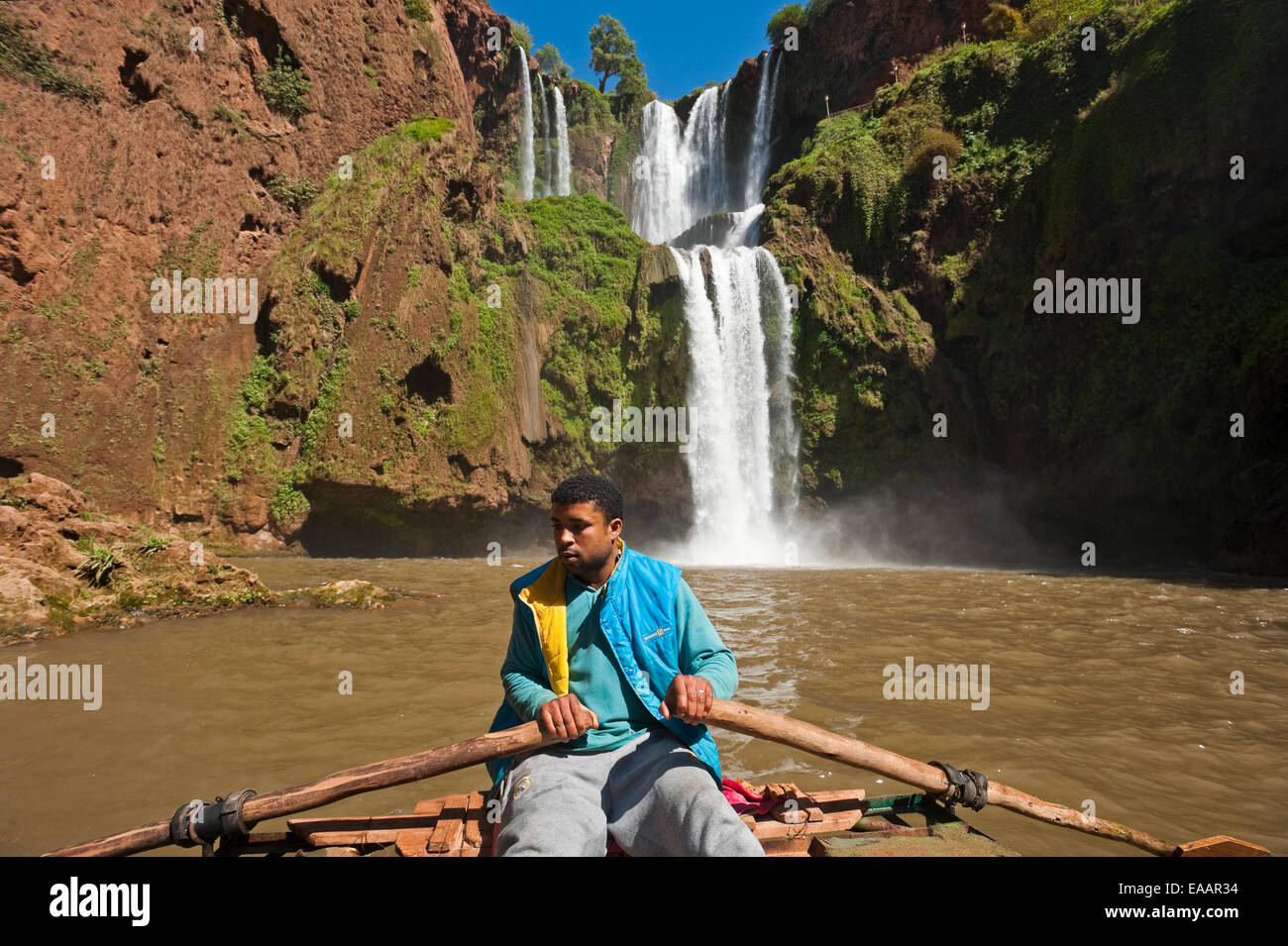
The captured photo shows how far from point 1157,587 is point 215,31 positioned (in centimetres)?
2525

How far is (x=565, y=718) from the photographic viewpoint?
2.37m

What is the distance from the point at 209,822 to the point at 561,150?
37602mm

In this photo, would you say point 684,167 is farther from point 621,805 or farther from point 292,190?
point 621,805

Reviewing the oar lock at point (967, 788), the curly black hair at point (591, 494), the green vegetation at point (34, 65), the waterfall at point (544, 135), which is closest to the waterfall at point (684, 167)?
the waterfall at point (544, 135)

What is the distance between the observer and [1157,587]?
11.9m

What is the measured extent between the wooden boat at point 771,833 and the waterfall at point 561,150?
118 feet

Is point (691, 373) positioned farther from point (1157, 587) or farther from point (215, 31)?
point (215, 31)

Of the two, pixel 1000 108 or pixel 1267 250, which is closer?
pixel 1267 250

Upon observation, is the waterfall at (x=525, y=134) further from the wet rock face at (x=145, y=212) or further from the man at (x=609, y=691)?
the man at (x=609, y=691)

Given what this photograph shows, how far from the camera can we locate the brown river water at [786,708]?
3594 mm

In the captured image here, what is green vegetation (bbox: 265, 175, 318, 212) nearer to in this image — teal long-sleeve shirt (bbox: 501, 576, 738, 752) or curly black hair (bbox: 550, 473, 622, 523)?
curly black hair (bbox: 550, 473, 622, 523)
